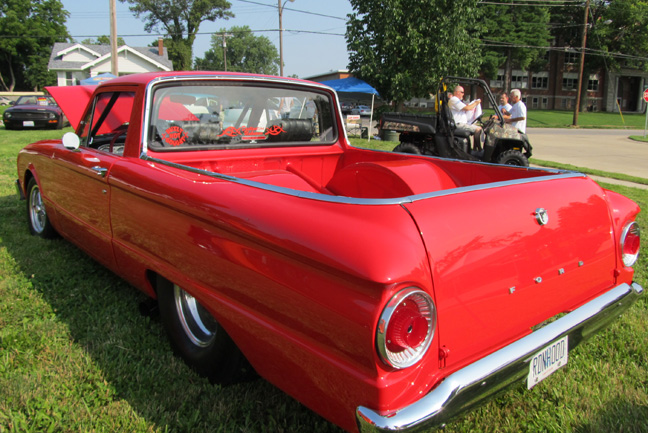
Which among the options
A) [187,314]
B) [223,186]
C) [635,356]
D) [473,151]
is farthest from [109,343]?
[473,151]

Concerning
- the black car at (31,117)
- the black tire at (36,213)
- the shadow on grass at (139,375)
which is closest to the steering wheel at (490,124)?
the shadow on grass at (139,375)

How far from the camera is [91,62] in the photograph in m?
44.0

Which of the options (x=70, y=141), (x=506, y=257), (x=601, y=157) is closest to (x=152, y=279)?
(x=70, y=141)

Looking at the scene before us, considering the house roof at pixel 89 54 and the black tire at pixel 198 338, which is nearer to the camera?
the black tire at pixel 198 338

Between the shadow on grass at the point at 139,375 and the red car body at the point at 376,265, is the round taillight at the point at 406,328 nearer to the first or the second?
the red car body at the point at 376,265

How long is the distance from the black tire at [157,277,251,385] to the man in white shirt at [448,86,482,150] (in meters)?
7.61

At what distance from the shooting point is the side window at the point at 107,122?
3.50 meters

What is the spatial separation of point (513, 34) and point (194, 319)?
50736mm

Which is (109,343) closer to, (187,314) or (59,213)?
(187,314)

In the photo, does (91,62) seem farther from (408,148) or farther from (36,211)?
(36,211)

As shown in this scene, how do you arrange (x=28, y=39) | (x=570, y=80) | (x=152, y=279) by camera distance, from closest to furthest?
(x=152, y=279)
(x=28, y=39)
(x=570, y=80)

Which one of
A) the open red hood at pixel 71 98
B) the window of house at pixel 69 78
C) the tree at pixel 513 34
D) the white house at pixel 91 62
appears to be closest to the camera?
the open red hood at pixel 71 98

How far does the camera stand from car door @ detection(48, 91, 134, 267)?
2.98m

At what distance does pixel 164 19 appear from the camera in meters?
62.8
